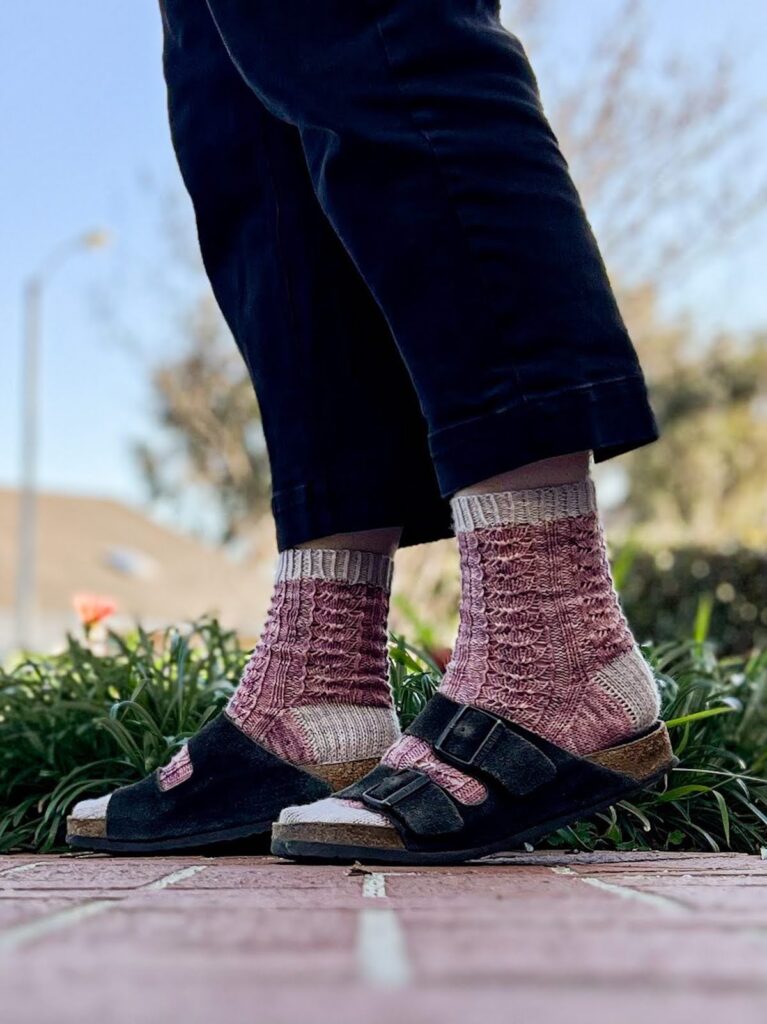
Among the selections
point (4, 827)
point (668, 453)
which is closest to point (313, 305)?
point (4, 827)

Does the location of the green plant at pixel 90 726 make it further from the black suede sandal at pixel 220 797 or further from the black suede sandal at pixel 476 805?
the black suede sandal at pixel 476 805

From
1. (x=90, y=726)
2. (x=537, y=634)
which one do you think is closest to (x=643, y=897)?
(x=537, y=634)

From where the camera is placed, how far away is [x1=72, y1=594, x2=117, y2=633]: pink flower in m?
2.83

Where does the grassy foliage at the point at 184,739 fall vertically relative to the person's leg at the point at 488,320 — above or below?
below

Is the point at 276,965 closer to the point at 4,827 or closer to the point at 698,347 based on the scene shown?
the point at 4,827

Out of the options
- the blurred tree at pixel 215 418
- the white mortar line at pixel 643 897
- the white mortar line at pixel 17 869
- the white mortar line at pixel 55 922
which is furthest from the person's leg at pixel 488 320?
the blurred tree at pixel 215 418

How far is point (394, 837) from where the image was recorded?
4.31 ft

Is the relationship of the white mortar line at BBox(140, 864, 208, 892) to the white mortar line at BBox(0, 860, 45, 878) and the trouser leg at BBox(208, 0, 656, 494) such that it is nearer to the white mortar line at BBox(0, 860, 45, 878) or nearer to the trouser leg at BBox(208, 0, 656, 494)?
the white mortar line at BBox(0, 860, 45, 878)

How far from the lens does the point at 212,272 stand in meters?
1.72

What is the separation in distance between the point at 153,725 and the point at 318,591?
54 cm

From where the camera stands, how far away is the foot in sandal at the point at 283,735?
5.10 ft

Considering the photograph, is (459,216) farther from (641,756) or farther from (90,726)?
(90,726)

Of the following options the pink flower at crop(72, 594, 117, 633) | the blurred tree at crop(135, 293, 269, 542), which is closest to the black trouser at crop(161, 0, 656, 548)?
the pink flower at crop(72, 594, 117, 633)

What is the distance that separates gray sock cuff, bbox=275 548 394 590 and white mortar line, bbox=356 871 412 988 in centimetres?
79
